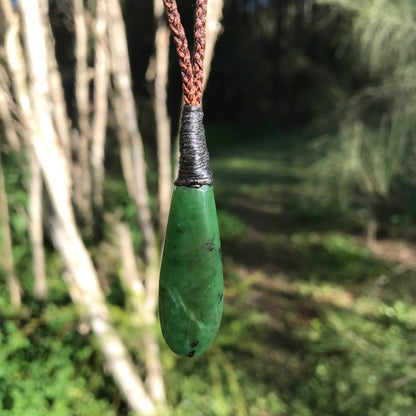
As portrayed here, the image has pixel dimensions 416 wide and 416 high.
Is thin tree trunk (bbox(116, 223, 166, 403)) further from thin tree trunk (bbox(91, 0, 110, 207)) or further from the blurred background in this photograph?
thin tree trunk (bbox(91, 0, 110, 207))

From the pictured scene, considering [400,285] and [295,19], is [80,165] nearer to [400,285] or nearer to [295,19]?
[400,285]

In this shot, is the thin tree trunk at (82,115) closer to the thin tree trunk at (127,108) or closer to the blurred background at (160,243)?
the blurred background at (160,243)

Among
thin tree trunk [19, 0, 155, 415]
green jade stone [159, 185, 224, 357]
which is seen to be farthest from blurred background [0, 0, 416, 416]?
green jade stone [159, 185, 224, 357]

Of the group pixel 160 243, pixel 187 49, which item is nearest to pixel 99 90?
pixel 160 243

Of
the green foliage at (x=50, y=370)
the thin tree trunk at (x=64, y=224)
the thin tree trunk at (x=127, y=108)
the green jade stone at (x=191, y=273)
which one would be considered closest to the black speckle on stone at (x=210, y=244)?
the green jade stone at (x=191, y=273)

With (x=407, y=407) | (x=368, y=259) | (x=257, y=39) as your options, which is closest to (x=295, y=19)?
(x=257, y=39)

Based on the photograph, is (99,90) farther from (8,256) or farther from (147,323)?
(147,323)
